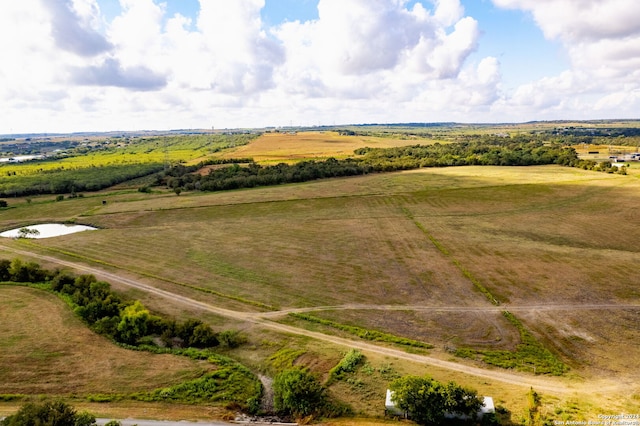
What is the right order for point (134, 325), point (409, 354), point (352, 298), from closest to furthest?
point (409, 354) → point (134, 325) → point (352, 298)

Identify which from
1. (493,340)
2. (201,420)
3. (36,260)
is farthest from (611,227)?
(36,260)

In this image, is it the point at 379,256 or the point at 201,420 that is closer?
the point at 201,420

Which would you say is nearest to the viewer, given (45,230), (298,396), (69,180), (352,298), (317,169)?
(298,396)

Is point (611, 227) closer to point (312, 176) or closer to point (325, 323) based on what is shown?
point (325, 323)

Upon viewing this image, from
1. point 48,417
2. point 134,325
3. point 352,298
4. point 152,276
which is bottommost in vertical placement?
point 352,298

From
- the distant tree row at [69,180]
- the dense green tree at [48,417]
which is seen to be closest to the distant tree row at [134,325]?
the dense green tree at [48,417]

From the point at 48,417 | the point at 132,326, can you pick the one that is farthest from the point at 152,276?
the point at 48,417

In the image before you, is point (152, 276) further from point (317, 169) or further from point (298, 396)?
point (317, 169)
